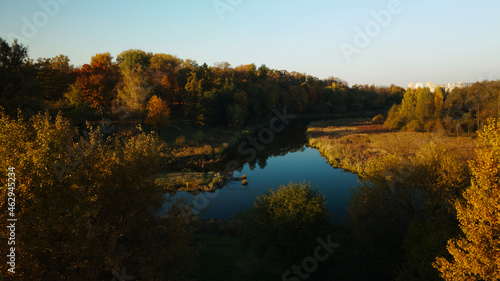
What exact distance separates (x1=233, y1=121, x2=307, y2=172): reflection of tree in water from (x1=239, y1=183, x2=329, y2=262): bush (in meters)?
25.7

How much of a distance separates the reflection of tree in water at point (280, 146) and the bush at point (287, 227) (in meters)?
25.7

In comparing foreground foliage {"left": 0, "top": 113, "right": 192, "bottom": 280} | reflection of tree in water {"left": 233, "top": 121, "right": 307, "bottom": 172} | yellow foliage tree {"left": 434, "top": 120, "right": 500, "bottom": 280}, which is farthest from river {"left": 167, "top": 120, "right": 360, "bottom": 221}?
foreground foliage {"left": 0, "top": 113, "right": 192, "bottom": 280}

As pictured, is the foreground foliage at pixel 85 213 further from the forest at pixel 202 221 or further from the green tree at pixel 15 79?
the green tree at pixel 15 79

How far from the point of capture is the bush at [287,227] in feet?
52.4

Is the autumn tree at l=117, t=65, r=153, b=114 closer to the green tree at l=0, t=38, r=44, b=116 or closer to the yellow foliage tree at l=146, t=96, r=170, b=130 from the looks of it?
the yellow foliage tree at l=146, t=96, r=170, b=130

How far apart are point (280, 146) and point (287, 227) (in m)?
45.3

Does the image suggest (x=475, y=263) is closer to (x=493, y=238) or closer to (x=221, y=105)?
(x=493, y=238)

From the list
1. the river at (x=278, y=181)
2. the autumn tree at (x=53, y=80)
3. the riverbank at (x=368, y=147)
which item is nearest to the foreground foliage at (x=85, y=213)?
the river at (x=278, y=181)

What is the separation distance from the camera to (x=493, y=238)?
1019 centimetres

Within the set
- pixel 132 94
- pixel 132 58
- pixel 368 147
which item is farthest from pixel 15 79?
pixel 132 58

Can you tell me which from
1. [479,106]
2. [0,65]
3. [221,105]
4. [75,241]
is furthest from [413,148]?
[0,65]

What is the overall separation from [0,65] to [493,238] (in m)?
36.1

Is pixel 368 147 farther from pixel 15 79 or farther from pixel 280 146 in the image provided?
pixel 15 79

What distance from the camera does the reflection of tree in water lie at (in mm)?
47219
